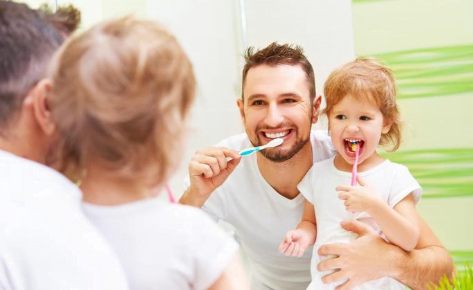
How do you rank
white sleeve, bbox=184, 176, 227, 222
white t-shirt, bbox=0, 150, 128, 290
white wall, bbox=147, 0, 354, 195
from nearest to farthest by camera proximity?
white t-shirt, bbox=0, 150, 128, 290 < white sleeve, bbox=184, 176, 227, 222 < white wall, bbox=147, 0, 354, 195

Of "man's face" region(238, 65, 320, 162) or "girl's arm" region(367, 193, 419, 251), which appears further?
"man's face" region(238, 65, 320, 162)

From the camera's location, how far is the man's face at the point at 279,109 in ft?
4.83

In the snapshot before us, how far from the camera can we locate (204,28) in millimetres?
2430

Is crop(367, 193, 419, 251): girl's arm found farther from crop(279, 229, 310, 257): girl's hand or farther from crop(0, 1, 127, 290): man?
crop(0, 1, 127, 290): man

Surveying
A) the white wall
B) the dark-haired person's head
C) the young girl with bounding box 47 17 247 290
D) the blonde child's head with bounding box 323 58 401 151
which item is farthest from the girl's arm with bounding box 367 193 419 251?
the white wall

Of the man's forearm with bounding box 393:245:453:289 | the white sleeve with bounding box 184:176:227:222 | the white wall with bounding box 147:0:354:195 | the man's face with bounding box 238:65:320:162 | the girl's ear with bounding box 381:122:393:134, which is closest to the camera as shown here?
the man's forearm with bounding box 393:245:453:289

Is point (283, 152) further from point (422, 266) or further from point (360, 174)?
point (422, 266)

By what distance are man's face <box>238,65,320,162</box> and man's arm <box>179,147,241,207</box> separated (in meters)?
0.17

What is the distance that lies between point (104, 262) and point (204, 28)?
2.02 metres

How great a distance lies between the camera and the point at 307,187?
140 centimetres

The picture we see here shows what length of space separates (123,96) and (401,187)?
918 millimetres

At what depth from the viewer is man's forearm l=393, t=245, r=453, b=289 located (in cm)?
126

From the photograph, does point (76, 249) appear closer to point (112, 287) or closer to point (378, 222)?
point (112, 287)

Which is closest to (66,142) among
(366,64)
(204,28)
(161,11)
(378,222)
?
(378,222)
